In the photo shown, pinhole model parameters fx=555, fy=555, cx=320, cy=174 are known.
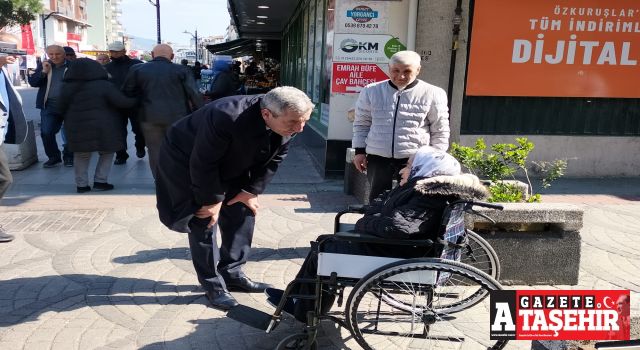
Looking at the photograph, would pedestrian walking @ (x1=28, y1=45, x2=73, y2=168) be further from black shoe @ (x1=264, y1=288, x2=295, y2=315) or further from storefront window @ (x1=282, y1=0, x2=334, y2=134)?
black shoe @ (x1=264, y1=288, x2=295, y2=315)

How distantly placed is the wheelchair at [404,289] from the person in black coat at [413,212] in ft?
0.16

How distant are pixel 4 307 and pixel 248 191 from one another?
1.71 meters

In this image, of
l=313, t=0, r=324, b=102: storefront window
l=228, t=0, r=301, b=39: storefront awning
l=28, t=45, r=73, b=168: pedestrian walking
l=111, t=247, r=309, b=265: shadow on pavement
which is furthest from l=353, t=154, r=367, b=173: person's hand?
l=228, t=0, r=301, b=39: storefront awning

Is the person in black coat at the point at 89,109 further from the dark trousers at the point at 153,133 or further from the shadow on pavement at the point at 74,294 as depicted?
the shadow on pavement at the point at 74,294

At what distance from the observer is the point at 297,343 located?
9.39 feet

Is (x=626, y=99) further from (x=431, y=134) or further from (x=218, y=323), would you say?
(x=218, y=323)

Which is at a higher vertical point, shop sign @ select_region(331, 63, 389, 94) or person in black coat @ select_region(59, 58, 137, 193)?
shop sign @ select_region(331, 63, 389, 94)

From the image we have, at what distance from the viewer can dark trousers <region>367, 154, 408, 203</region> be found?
4090 millimetres

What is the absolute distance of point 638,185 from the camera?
24.7ft

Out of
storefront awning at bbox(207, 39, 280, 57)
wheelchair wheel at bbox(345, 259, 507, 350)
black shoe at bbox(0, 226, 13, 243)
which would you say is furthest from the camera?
storefront awning at bbox(207, 39, 280, 57)

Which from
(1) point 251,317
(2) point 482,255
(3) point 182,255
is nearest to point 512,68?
(2) point 482,255

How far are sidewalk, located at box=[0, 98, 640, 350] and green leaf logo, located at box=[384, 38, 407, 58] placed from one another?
1815mm

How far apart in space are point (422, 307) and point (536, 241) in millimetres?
1426

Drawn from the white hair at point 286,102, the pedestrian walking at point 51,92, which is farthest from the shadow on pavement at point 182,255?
the pedestrian walking at point 51,92
